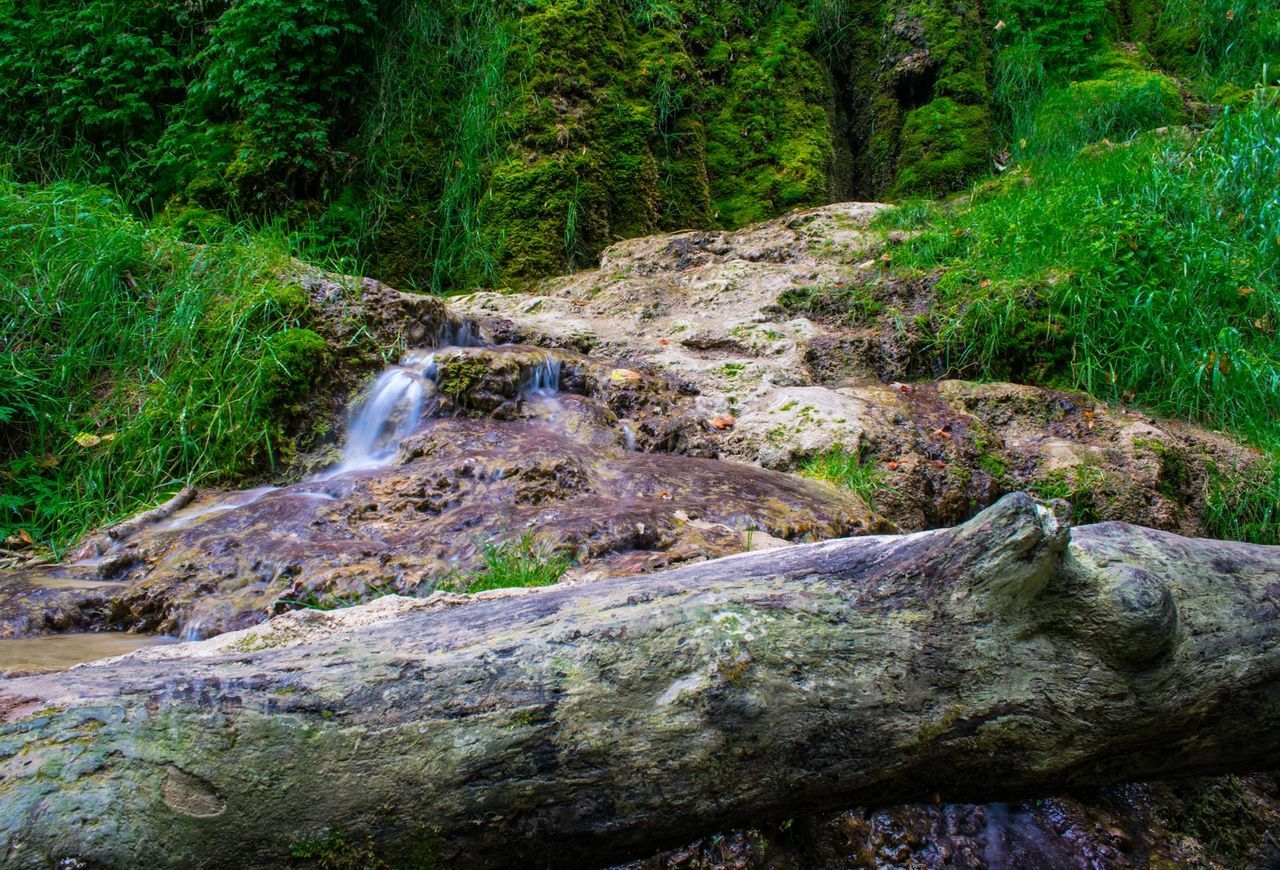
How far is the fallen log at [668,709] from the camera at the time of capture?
1.10 meters

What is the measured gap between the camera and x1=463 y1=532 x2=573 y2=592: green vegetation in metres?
2.50

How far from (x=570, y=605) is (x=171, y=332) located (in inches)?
142

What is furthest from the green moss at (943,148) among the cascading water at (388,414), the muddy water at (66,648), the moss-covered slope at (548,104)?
the muddy water at (66,648)

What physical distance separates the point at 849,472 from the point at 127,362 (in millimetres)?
3696

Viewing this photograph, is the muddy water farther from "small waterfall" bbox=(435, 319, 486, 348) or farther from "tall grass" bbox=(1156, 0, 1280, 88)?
"tall grass" bbox=(1156, 0, 1280, 88)

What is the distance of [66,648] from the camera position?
7.73ft

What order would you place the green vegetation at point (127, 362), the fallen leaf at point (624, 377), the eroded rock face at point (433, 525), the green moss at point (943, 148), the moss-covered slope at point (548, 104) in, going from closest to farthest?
1. the eroded rock face at point (433, 525)
2. the green vegetation at point (127, 362)
3. the fallen leaf at point (624, 377)
4. the moss-covered slope at point (548, 104)
5. the green moss at point (943, 148)

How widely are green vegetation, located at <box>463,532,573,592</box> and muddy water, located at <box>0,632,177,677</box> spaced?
1.01 metres

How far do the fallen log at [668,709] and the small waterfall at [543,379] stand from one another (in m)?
2.75

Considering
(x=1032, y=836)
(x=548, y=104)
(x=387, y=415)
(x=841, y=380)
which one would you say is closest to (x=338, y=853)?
(x=1032, y=836)

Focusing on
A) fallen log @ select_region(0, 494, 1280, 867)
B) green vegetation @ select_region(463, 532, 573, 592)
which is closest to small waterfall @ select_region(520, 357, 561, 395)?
green vegetation @ select_region(463, 532, 573, 592)

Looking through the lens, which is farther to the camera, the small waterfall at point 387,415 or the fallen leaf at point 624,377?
the fallen leaf at point 624,377

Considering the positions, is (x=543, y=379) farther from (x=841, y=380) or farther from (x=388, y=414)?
(x=841, y=380)

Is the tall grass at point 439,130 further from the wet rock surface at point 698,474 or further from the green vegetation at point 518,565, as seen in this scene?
the green vegetation at point 518,565
